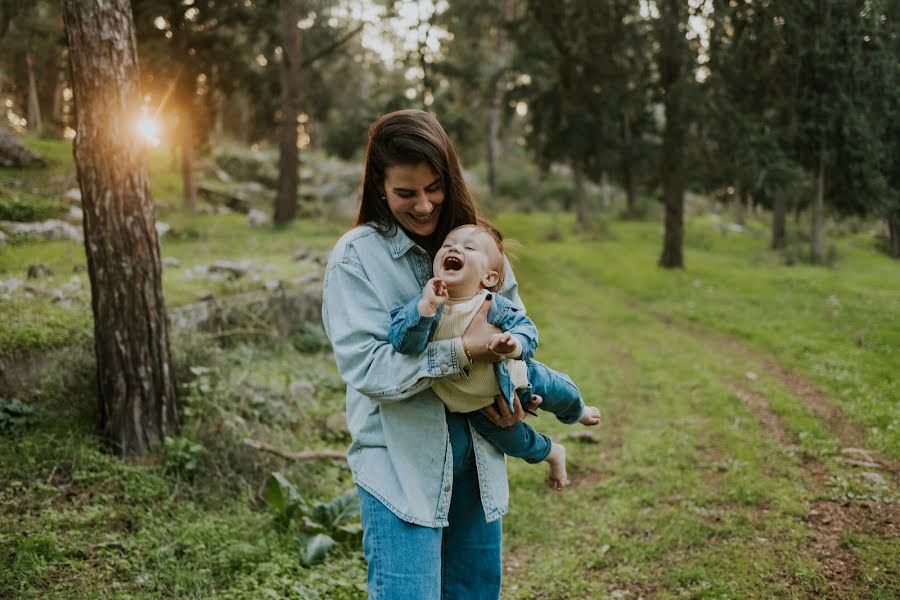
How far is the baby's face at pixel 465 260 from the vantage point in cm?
213

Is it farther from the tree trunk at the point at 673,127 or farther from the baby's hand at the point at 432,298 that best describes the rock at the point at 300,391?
the tree trunk at the point at 673,127

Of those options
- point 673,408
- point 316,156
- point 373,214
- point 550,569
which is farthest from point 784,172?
point 316,156

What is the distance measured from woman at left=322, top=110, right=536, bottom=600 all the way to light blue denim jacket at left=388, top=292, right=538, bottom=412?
34 millimetres

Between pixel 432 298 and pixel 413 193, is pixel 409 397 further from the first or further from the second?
pixel 413 193

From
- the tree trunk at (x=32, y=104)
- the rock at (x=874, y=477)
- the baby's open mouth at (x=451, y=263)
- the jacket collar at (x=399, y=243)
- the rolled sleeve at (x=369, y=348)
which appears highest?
the tree trunk at (x=32, y=104)

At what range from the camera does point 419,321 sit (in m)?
1.95

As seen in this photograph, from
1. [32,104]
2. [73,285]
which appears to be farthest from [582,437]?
[32,104]

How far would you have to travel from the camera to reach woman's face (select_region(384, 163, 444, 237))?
7.04ft

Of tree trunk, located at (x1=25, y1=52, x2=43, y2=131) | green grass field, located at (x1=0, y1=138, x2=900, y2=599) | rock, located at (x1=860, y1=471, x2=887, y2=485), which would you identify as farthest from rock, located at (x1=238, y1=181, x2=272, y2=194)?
rock, located at (x1=860, y1=471, x2=887, y2=485)

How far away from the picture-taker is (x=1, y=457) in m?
4.00

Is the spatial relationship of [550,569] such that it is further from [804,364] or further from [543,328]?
[543,328]

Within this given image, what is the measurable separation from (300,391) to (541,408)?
161 inches

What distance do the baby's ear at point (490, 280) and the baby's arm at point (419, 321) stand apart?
0.94 ft

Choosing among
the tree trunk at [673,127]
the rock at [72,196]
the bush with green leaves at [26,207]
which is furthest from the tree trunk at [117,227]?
the tree trunk at [673,127]
